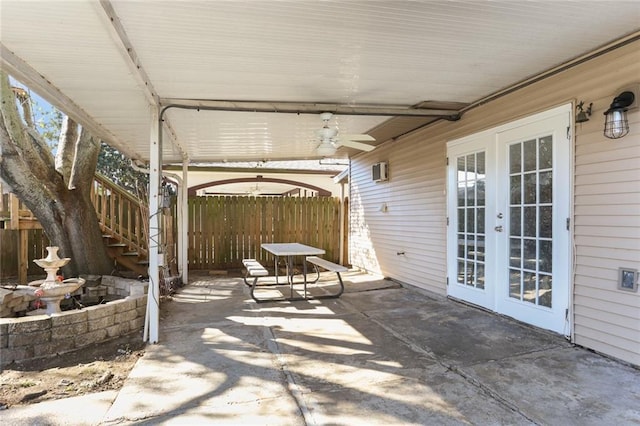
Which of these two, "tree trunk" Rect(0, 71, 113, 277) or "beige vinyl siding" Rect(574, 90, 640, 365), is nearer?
"beige vinyl siding" Rect(574, 90, 640, 365)

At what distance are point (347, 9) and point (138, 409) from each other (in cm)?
285

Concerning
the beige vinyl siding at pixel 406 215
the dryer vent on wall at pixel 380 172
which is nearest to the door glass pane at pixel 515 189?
the beige vinyl siding at pixel 406 215

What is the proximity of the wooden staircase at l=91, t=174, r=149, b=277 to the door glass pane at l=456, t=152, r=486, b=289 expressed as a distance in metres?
5.52

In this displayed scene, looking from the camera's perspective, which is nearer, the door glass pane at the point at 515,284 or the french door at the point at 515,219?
the french door at the point at 515,219

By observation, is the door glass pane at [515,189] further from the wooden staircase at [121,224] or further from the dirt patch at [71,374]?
the wooden staircase at [121,224]

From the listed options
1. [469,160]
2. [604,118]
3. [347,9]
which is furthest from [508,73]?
[347,9]

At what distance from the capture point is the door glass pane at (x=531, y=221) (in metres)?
3.72

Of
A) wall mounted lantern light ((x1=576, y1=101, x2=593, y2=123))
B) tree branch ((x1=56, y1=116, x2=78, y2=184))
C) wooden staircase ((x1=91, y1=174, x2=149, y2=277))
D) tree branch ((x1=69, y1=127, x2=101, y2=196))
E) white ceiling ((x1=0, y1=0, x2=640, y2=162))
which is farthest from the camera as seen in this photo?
wooden staircase ((x1=91, y1=174, x2=149, y2=277))

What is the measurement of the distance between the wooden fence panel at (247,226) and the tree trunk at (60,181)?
2.48 meters

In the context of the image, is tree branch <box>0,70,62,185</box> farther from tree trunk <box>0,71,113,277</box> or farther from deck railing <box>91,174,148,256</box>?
deck railing <box>91,174,148,256</box>

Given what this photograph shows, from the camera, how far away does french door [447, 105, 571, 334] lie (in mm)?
3580

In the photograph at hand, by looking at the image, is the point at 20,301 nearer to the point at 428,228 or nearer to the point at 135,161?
the point at 135,161

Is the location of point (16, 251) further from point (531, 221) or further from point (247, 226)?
point (531, 221)

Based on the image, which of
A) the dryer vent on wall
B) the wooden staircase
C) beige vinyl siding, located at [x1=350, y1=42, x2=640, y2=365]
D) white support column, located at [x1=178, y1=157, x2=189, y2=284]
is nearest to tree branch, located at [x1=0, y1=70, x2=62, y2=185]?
the wooden staircase
